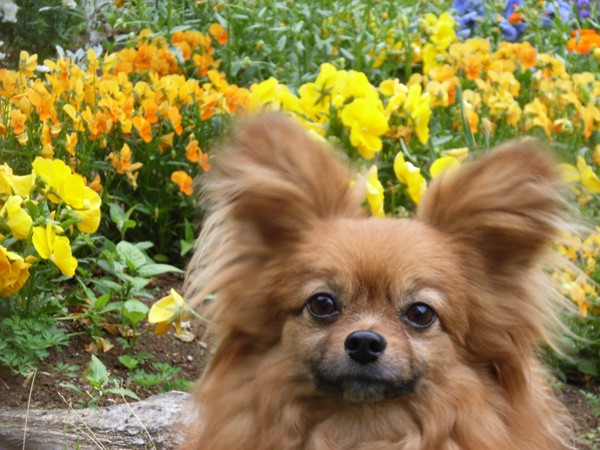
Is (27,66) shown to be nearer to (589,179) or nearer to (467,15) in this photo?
(589,179)

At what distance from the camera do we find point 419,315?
339cm

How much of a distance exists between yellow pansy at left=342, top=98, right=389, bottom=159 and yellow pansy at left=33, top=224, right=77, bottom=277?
1.57 m

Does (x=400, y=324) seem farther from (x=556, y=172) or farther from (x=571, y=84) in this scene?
(x=571, y=84)

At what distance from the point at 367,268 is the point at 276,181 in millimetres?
428

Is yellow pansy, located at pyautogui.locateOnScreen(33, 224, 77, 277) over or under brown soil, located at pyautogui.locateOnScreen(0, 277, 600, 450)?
over

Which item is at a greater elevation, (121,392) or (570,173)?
(570,173)

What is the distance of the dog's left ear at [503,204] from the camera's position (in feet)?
11.3

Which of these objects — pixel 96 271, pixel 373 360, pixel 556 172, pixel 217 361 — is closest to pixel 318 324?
pixel 373 360

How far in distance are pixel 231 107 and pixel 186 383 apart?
5.52ft

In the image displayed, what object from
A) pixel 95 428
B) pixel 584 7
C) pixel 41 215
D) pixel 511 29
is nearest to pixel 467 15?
pixel 511 29

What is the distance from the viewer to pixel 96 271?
231 inches

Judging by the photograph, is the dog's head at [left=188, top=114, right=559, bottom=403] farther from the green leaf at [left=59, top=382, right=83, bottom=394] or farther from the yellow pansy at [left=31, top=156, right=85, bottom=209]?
the green leaf at [left=59, top=382, right=83, bottom=394]

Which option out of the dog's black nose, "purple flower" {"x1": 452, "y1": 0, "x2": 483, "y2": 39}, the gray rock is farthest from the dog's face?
"purple flower" {"x1": 452, "y1": 0, "x2": 483, "y2": 39}

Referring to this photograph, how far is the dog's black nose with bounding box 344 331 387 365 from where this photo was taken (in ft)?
10.6
